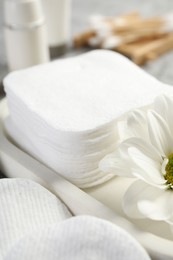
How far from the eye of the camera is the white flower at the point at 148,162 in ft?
1.15

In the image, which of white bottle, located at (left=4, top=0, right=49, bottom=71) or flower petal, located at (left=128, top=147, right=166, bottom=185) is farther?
white bottle, located at (left=4, top=0, right=49, bottom=71)

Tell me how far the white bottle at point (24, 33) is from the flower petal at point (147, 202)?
A: 40 cm

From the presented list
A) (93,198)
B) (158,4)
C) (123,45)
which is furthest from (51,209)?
(158,4)

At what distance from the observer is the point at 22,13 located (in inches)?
26.6

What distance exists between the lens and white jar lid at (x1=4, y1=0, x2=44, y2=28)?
67cm

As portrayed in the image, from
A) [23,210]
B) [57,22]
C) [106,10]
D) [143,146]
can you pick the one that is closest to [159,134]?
[143,146]

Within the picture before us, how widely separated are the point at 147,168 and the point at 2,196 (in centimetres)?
13

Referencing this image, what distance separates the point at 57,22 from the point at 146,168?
55cm

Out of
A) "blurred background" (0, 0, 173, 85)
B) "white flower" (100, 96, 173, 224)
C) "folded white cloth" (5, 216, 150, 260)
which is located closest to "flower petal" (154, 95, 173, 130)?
"white flower" (100, 96, 173, 224)

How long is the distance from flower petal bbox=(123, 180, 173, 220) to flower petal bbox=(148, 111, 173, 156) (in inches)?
1.4

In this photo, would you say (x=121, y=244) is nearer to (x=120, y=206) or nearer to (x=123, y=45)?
(x=120, y=206)

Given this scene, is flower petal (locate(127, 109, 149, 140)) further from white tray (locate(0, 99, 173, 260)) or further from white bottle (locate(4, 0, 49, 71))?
white bottle (locate(4, 0, 49, 71))

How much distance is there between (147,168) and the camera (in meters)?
0.36

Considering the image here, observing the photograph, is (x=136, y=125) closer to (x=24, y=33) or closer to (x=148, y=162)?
(x=148, y=162)
